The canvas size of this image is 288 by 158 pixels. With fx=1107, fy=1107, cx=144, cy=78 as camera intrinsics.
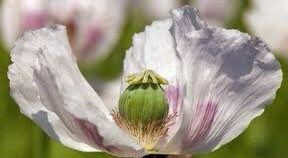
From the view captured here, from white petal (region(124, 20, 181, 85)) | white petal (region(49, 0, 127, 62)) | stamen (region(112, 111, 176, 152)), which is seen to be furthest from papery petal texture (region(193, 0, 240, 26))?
stamen (region(112, 111, 176, 152))

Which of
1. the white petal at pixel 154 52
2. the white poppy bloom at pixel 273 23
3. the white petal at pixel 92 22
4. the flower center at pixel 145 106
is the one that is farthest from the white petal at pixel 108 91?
the flower center at pixel 145 106

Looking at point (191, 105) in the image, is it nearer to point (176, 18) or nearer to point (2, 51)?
point (176, 18)

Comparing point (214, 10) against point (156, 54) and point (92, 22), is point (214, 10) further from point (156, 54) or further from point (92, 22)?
point (156, 54)

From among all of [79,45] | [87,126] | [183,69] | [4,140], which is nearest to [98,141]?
[87,126]

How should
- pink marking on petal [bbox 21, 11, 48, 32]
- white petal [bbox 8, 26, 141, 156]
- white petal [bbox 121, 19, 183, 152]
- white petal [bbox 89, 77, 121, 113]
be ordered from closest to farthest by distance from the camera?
white petal [bbox 8, 26, 141, 156] < white petal [bbox 121, 19, 183, 152] < white petal [bbox 89, 77, 121, 113] < pink marking on petal [bbox 21, 11, 48, 32]

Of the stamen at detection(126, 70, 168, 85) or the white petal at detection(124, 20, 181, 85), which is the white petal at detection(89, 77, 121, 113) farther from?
the stamen at detection(126, 70, 168, 85)
